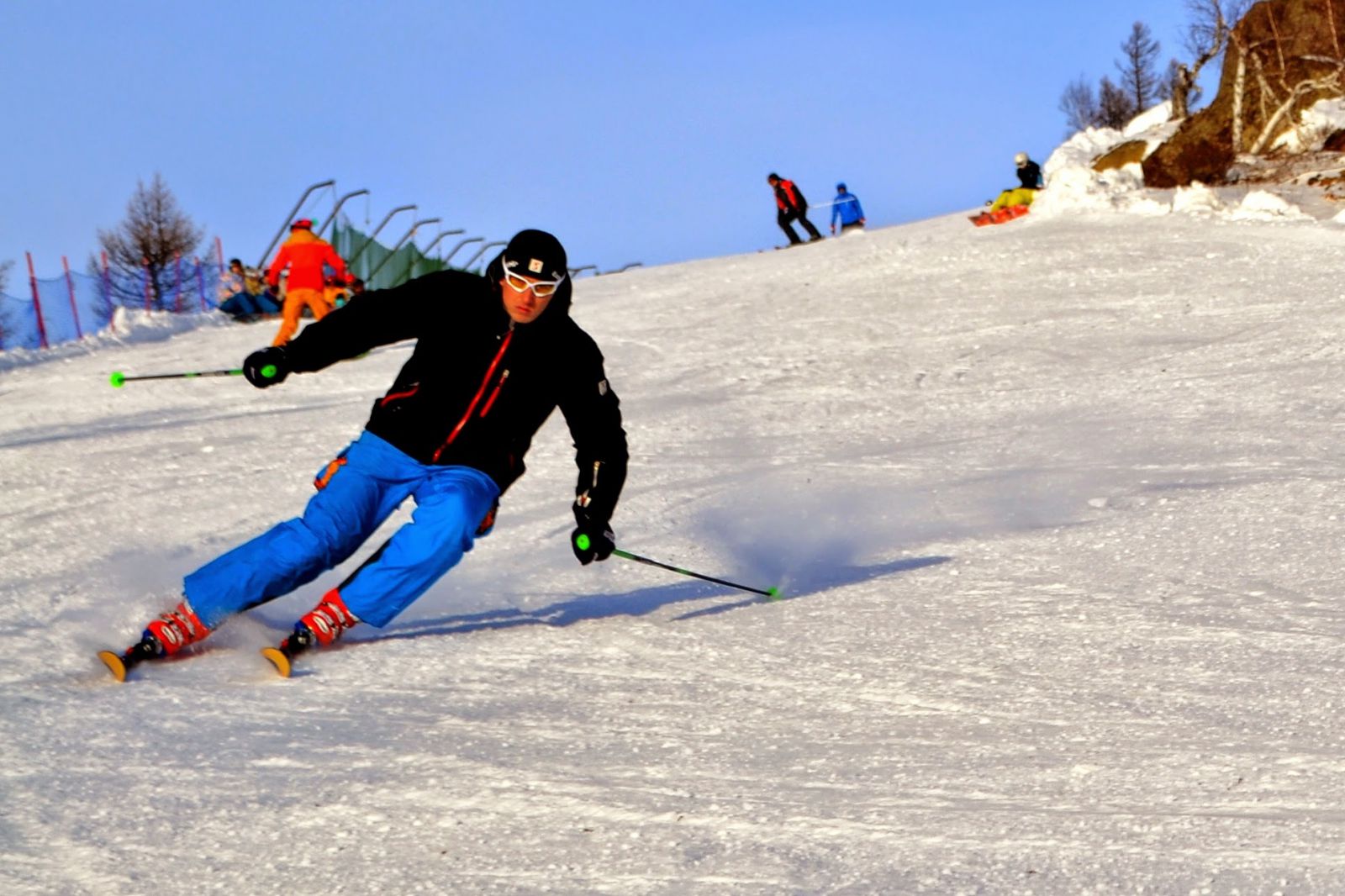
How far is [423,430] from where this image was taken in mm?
4969

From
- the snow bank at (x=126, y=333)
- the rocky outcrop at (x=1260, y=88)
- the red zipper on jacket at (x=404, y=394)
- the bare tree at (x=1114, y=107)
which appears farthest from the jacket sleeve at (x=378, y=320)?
the bare tree at (x=1114, y=107)

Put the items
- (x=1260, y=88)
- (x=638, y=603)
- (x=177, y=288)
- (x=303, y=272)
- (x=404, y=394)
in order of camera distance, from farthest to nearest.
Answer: (x=1260, y=88), (x=177, y=288), (x=303, y=272), (x=638, y=603), (x=404, y=394)

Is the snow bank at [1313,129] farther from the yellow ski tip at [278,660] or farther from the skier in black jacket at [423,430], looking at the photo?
the yellow ski tip at [278,660]

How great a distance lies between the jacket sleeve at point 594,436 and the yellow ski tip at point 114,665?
147cm

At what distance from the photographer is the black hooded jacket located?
4973 millimetres

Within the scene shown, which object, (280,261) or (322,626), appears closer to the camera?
(322,626)

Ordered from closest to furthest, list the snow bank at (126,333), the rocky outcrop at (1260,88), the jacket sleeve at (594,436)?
the jacket sleeve at (594,436), the snow bank at (126,333), the rocky outcrop at (1260,88)

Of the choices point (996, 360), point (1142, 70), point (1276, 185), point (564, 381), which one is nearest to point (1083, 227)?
point (1276, 185)

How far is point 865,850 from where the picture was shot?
2910 mm

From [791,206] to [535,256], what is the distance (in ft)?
62.4

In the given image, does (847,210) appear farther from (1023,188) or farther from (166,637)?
(166,637)

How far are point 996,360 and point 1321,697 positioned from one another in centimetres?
841

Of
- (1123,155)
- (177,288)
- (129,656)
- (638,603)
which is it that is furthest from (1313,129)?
(129,656)

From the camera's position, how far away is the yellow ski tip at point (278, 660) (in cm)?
450
